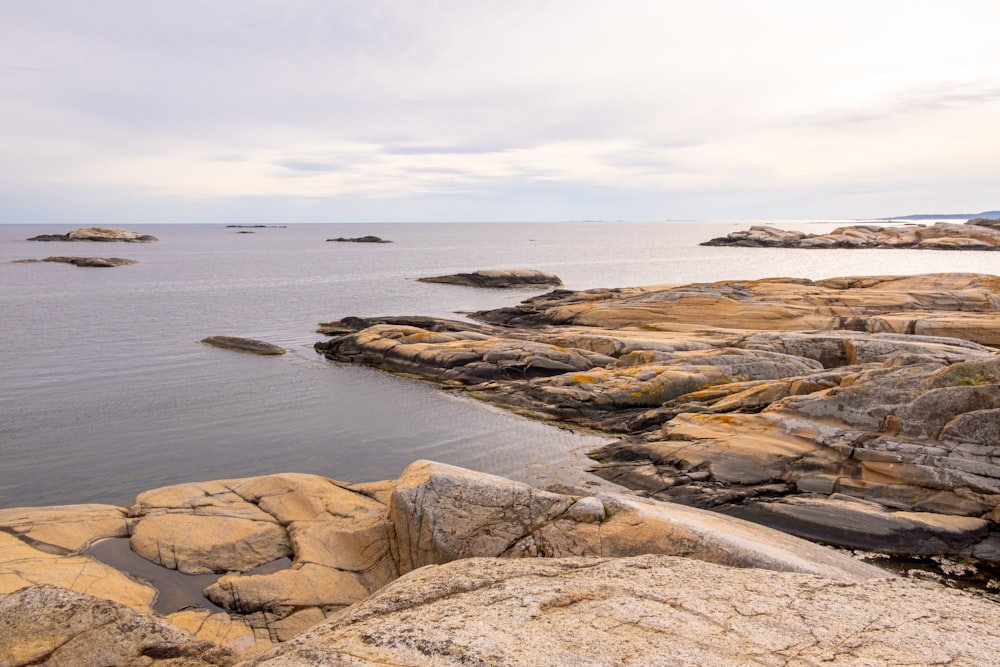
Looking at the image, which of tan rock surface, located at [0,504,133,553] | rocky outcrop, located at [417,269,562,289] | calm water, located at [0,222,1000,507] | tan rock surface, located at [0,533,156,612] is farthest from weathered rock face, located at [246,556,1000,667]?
rocky outcrop, located at [417,269,562,289]

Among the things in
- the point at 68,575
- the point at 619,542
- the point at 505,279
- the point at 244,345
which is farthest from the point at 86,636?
the point at 505,279

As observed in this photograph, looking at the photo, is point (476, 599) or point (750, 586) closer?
point (476, 599)

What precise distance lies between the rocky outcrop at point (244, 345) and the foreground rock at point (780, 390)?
2.44 m

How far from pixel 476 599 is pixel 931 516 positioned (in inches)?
440

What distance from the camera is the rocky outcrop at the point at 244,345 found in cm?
3256

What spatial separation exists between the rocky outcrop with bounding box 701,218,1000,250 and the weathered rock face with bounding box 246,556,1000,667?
140 m

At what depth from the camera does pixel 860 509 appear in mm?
13180

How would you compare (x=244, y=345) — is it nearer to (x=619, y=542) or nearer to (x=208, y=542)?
(x=208, y=542)

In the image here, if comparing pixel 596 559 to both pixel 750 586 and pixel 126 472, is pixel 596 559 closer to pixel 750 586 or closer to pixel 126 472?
pixel 750 586

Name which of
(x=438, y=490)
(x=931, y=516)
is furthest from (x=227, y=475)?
(x=931, y=516)

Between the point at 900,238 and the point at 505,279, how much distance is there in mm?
104394

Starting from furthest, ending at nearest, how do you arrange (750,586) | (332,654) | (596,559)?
1. (596,559)
2. (750,586)
3. (332,654)

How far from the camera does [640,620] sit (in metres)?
→ 5.86

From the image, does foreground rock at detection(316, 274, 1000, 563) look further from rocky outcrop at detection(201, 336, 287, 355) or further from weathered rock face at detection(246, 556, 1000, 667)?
weathered rock face at detection(246, 556, 1000, 667)
